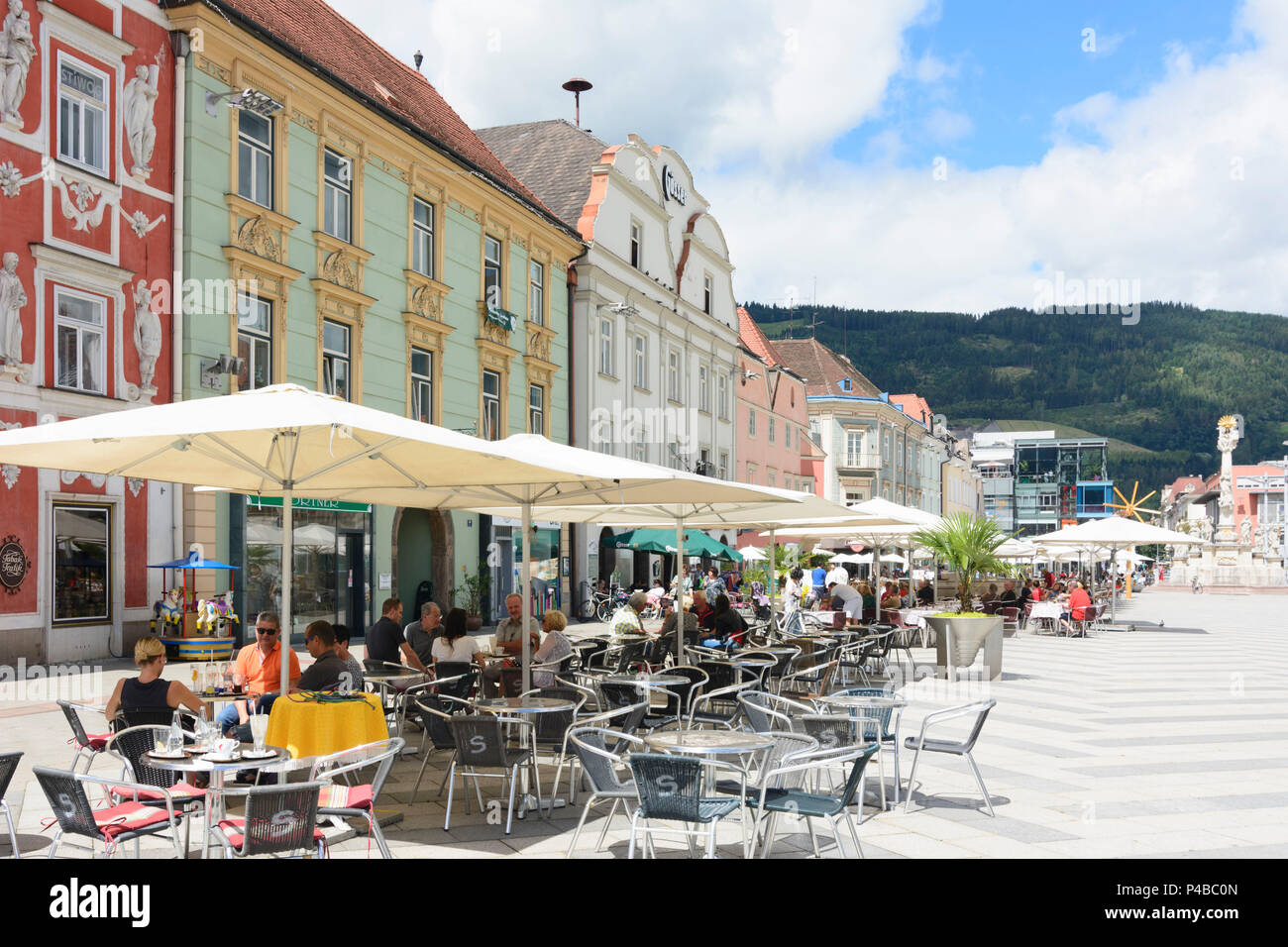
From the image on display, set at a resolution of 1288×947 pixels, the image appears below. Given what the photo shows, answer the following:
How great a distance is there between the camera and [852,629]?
1781 centimetres

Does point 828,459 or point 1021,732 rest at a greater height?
point 828,459

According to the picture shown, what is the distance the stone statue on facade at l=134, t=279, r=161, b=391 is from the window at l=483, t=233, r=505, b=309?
10831mm

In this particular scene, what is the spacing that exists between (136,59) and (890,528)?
1392 centimetres

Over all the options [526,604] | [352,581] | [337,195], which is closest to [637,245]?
[337,195]

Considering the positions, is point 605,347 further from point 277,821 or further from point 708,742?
point 277,821

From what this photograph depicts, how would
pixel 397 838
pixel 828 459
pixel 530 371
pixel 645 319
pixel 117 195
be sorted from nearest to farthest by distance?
pixel 397 838, pixel 117 195, pixel 530 371, pixel 645 319, pixel 828 459

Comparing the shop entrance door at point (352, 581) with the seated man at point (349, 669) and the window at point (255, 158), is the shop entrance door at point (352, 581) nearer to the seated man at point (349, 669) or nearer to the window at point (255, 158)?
the window at point (255, 158)

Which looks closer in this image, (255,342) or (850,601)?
(850,601)

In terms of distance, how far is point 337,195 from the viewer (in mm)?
22031

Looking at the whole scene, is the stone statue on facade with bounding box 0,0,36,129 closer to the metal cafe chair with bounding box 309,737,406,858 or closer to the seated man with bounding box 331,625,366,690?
the seated man with bounding box 331,625,366,690

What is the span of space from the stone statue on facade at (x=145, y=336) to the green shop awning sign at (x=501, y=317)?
10.7m

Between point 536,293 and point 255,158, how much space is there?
11.6 m

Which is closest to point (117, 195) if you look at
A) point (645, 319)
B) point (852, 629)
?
point (852, 629)
